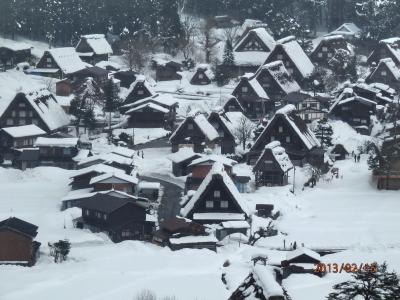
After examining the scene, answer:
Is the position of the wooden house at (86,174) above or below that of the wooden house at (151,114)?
below

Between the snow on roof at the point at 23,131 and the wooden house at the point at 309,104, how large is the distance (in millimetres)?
12512

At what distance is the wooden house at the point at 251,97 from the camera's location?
45.1m

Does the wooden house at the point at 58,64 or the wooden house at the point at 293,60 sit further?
the wooden house at the point at 58,64

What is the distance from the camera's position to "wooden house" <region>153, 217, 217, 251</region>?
27047 millimetres

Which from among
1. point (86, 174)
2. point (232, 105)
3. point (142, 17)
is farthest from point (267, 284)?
point (142, 17)

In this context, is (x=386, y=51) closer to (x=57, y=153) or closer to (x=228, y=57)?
(x=228, y=57)

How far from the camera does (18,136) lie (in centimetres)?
3891

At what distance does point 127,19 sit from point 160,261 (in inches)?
1365

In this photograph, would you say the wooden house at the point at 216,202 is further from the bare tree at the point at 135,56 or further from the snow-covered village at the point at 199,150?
the bare tree at the point at 135,56

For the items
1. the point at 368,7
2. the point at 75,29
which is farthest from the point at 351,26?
the point at 75,29

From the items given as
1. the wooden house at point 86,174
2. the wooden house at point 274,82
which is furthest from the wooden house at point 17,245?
the wooden house at point 274,82

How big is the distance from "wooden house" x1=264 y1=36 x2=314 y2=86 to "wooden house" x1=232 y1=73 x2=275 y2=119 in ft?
15.3

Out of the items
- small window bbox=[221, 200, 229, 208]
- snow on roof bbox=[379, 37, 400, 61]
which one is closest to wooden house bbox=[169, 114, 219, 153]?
small window bbox=[221, 200, 229, 208]

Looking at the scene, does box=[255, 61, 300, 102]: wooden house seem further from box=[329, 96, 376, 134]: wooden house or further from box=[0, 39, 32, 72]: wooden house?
box=[0, 39, 32, 72]: wooden house
